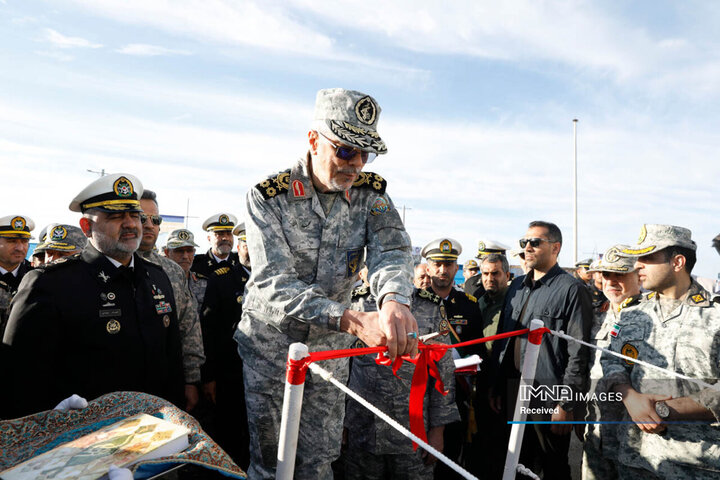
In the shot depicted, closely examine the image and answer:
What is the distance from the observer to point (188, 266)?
8.35m

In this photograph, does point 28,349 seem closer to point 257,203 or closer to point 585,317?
point 257,203

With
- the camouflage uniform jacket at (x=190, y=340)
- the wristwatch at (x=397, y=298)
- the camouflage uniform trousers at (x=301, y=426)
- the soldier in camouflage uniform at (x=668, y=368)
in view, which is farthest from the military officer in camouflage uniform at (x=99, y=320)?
the soldier in camouflage uniform at (x=668, y=368)

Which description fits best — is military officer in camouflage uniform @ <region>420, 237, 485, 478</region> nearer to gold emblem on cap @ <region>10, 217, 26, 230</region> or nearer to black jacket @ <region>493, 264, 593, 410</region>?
black jacket @ <region>493, 264, 593, 410</region>

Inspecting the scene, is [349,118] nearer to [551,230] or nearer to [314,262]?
[314,262]

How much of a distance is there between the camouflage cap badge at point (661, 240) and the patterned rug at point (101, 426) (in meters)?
3.56

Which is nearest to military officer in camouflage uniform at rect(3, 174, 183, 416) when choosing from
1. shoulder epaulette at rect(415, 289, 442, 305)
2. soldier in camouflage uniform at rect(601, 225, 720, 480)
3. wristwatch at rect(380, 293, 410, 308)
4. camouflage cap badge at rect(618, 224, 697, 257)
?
wristwatch at rect(380, 293, 410, 308)

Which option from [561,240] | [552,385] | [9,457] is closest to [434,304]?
[552,385]

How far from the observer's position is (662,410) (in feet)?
11.1

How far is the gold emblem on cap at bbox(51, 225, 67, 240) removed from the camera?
23.0 feet

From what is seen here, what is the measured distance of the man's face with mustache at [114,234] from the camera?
338cm

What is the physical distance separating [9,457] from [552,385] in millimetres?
4503

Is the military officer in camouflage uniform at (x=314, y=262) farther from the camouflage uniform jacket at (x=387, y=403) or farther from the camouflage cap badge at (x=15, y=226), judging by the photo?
the camouflage cap badge at (x=15, y=226)

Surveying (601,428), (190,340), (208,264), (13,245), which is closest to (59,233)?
(13,245)

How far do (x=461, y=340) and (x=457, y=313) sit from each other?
309 millimetres
